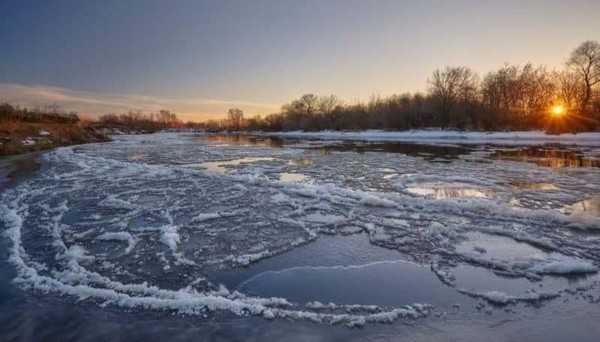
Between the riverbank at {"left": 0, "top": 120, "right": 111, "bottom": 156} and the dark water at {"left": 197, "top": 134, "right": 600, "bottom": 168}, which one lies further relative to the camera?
the riverbank at {"left": 0, "top": 120, "right": 111, "bottom": 156}

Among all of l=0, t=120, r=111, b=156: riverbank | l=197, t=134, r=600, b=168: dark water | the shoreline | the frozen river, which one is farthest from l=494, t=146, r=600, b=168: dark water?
l=0, t=120, r=111, b=156: riverbank

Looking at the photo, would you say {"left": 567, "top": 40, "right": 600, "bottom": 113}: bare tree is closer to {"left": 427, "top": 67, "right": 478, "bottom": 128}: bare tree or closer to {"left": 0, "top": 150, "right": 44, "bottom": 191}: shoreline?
{"left": 427, "top": 67, "right": 478, "bottom": 128}: bare tree

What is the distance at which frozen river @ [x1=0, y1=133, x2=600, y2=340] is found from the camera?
3.25 m

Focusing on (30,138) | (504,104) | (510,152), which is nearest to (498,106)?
(504,104)

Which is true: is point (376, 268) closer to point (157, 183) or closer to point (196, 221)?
point (196, 221)

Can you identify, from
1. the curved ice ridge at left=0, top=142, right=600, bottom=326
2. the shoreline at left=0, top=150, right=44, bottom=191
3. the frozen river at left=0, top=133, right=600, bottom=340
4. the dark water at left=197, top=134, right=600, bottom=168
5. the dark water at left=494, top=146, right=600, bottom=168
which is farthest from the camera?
the dark water at left=197, top=134, right=600, bottom=168

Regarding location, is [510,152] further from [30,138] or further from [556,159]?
[30,138]

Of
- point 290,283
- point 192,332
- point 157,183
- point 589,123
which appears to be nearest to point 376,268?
point 290,283

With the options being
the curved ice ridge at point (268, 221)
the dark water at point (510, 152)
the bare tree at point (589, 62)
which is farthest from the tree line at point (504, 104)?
the curved ice ridge at point (268, 221)

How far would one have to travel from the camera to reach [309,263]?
4668 mm

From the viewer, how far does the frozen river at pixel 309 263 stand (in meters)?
3.25

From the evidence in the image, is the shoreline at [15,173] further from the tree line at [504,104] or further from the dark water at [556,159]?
the tree line at [504,104]

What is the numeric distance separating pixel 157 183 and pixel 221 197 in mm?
3422

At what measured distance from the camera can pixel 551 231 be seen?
18.8 feet
